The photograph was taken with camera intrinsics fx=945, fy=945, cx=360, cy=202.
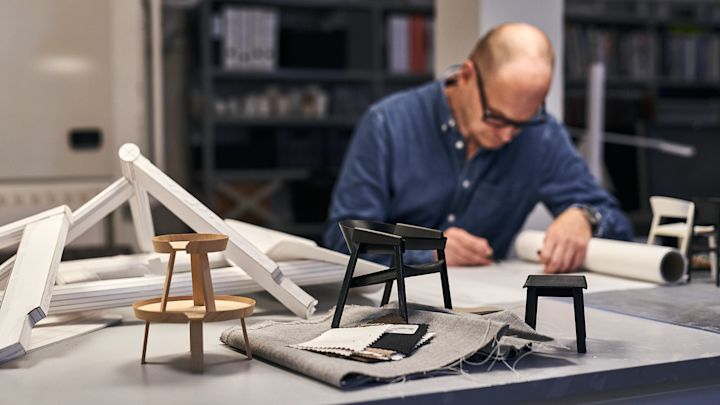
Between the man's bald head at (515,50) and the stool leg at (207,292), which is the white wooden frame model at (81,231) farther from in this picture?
the man's bald head at (515,50)

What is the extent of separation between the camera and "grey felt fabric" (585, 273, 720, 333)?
4.16 feet

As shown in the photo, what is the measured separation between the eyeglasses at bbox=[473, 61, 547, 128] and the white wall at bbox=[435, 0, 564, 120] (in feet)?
1.08

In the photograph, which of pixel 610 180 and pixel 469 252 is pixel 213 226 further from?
pixel 610 180

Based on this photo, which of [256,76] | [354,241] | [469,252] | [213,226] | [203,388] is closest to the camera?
[203,388]

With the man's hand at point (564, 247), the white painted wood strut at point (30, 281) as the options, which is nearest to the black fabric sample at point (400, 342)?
the white painted wood strut at point (30, 281)

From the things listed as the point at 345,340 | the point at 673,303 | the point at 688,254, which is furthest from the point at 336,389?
the point at 688,254

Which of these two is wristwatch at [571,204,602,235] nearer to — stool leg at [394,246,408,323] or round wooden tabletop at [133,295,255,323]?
stool leg at [394,246,408,323]

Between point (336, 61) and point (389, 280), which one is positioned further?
point (336, 61)

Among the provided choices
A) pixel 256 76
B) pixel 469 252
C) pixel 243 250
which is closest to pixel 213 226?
pixel 243 250

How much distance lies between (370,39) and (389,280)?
4.30 m

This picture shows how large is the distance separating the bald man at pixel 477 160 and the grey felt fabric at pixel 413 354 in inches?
35.9

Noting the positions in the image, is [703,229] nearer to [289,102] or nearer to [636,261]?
[636,261]

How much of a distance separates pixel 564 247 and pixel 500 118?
1.08 ft

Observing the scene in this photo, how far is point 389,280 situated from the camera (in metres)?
1.10
